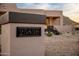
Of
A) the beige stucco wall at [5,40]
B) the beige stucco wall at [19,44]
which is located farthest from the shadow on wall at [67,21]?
the beige stucco wall at [5,40]

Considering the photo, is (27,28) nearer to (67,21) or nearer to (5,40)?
(5,40)

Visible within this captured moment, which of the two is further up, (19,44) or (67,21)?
(67,21)

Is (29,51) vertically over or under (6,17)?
under

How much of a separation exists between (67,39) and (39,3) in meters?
0.61

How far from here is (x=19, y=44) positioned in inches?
81.6

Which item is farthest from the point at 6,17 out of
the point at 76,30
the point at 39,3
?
the point at 76,30

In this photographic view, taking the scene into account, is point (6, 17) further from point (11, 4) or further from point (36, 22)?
point (36, 22)

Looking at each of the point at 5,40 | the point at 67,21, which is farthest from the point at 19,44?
the point at 67,21

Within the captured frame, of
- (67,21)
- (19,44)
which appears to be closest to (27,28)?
(19,44)

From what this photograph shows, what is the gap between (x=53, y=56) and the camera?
2.07 metres

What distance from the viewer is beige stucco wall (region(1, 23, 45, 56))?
2045 mm

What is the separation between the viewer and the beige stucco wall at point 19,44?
2.04m

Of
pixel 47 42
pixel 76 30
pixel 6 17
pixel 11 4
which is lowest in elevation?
pixel 47 42

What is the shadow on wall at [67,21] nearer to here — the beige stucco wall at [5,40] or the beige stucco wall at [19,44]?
the beige stucco wall at [19,44]
